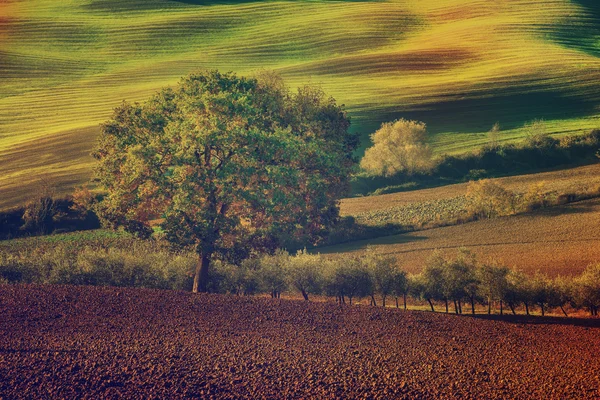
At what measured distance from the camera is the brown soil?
775 inches

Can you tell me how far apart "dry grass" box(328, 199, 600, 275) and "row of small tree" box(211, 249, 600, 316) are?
554 centimetres

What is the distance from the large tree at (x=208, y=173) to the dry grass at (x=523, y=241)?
1095cm

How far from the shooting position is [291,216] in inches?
1570

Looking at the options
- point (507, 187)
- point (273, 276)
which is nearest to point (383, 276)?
point (273, 276)

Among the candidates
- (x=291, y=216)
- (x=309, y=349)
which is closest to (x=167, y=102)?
(x=291, y=216)

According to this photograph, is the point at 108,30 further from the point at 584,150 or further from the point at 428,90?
the point at 584,150

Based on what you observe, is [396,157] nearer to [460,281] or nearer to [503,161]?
[503,161]

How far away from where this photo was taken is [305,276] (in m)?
39.4

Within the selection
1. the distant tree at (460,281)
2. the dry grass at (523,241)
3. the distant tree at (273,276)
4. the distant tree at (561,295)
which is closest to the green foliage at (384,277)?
the distant tree at (460,281)

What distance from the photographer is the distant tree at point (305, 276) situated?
129 feet

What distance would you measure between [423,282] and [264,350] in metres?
16.9

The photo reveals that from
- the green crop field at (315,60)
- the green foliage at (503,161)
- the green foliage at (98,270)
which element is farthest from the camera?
the green crop field at (315,60)

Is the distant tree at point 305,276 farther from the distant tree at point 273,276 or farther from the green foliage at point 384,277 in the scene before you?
the green foliage at point 384,277

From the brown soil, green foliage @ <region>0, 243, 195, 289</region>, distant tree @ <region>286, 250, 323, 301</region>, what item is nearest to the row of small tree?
distant tree @ <region>286, 250, 323, 301</region>
